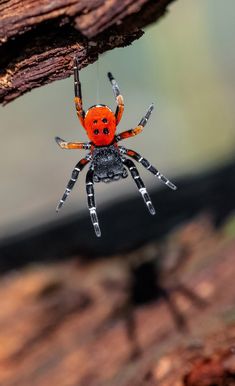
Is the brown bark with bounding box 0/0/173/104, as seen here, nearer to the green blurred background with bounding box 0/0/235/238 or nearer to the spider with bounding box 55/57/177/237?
the spider with bounding box 55/57/177/237

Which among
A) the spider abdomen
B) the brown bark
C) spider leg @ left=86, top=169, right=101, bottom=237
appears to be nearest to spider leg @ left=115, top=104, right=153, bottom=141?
the spider abdomen

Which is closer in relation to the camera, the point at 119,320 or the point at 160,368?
the point at 160,368

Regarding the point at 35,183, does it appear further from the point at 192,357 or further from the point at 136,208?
the point at 192,357

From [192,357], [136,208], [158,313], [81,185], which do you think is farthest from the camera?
[81,185]

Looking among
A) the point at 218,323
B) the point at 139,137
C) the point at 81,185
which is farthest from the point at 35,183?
the point at 218,323

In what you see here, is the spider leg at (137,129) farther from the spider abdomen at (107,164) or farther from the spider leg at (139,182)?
the spider leg at (139,182)

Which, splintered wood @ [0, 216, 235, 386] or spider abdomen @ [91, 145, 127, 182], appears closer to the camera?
spider abdomen @ [91, 145, 127, 182]

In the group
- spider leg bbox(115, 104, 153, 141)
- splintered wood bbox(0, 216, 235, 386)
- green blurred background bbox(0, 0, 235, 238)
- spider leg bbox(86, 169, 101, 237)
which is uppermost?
green blurred background bbox(0, 0, 235, 238)
